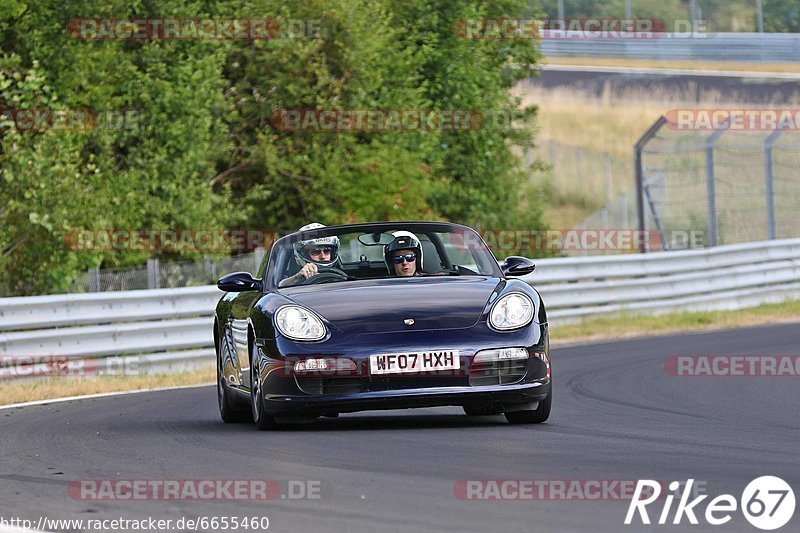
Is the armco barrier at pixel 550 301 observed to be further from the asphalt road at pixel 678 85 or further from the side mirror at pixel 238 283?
the asphalt road at pixel 678 85

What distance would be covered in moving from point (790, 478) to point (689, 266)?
16.7 metres

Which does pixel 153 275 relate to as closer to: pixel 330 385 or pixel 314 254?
pixel 314 254

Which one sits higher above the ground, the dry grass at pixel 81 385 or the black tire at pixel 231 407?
the black tire at pixel 231 407

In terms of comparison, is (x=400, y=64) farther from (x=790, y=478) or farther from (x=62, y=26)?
(x=790, y=478)

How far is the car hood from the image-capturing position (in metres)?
8.96

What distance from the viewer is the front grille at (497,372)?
893 cm

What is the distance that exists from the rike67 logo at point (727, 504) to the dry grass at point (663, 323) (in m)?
13.3

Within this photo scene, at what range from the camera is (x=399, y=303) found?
9117mm

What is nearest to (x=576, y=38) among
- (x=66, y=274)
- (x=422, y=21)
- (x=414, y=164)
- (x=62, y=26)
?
(x=422, y=21)

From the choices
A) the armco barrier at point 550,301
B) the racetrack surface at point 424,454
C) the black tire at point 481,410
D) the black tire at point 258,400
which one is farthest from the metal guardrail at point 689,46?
the black tire at point 258,400

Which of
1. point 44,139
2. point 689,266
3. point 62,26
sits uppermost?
point 62,26

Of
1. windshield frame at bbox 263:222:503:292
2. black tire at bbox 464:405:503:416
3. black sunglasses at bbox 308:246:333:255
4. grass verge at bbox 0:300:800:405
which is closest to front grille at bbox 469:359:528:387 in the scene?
black tire at bbox 464:405:503:416

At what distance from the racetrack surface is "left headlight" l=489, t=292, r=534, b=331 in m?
0.60

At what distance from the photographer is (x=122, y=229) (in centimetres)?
2552
